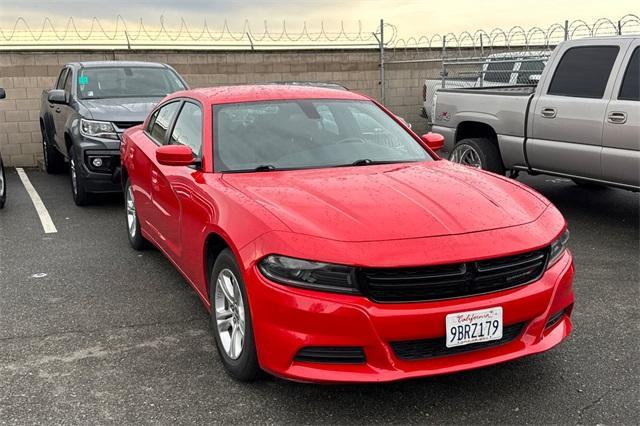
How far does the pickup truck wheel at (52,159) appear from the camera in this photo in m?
10.5

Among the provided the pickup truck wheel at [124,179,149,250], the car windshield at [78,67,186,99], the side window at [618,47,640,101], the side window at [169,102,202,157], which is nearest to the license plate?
the side window at [169,102,202,157]

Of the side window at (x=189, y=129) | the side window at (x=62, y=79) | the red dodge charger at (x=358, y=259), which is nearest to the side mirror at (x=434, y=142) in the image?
the red dodge charger at (x=358, y=259)

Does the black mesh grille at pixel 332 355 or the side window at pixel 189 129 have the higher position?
the side window at pixel 189 129

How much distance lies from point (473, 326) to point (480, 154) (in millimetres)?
5054

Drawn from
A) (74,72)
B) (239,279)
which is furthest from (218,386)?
(74,72)

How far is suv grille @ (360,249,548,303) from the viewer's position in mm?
2914

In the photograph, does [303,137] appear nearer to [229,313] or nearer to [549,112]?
[229,313]

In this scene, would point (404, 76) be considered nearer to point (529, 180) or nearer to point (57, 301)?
point (529, 180)

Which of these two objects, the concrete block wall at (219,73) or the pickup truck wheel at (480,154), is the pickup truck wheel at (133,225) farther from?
the concrete block wall at (219,73)

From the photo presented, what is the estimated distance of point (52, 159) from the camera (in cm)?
1059

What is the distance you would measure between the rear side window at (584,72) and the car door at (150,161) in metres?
4.03

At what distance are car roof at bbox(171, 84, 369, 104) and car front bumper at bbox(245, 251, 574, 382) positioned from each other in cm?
185

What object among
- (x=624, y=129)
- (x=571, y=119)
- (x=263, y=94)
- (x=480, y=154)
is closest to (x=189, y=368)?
(x=263, y=94)

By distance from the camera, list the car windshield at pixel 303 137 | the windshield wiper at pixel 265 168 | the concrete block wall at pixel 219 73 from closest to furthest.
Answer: the windshield wiper at pixel 265 168, the car windshield at pixel 303 137, the concrete block wall at pixel 219 73
